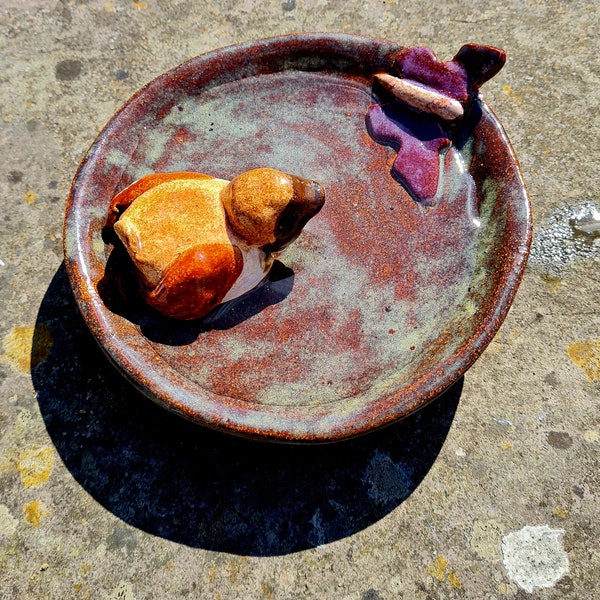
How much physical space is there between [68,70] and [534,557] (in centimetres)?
367

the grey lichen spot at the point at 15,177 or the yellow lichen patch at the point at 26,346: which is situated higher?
the grey lichen spot at the point at 15,177

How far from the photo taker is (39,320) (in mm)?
2766

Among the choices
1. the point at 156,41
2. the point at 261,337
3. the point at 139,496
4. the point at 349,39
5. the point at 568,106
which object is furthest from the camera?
the point at 156,41

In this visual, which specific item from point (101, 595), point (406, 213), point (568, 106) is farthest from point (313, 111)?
point (101, 595)

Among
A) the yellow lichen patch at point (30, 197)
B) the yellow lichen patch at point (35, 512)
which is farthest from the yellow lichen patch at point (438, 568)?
the yellow lichen patch at point (30, 197)

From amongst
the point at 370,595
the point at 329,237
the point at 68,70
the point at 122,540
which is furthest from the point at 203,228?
the point at 68,70

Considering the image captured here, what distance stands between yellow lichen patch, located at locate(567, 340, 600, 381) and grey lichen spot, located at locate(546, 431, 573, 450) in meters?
0.33

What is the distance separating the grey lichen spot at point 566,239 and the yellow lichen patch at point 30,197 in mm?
2733

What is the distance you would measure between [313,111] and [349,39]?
38 cm

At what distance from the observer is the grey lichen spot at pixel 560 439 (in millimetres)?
2575

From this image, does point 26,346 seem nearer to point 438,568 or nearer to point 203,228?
point 203,228

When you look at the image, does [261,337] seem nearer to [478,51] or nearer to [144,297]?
[144,297]

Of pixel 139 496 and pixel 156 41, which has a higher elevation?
pixel 156 41

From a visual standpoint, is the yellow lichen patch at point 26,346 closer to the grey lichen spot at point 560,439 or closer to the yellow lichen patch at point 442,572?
the yellow lichen patch at point 442,572
